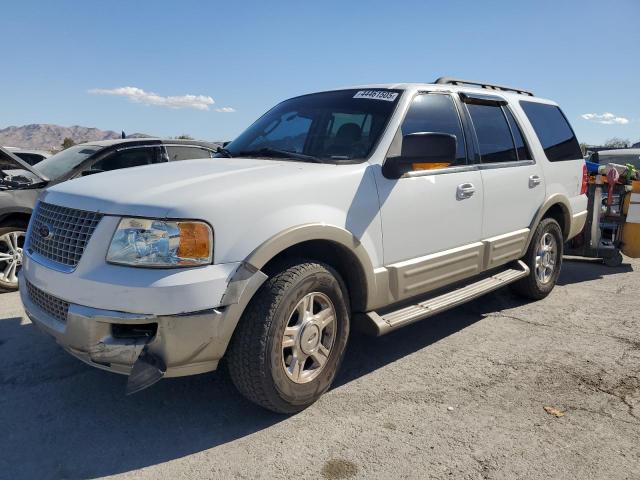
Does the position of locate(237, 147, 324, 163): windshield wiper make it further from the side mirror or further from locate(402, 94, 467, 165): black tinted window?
locate(402, 94, 467, 165): black tinted window

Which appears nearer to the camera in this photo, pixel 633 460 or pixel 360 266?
pixel 633 460

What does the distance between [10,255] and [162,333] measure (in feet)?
12.8

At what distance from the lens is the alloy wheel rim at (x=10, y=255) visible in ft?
17.9

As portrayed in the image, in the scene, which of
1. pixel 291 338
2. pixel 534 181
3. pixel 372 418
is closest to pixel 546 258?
pixel 534 181

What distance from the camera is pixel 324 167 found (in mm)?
3184

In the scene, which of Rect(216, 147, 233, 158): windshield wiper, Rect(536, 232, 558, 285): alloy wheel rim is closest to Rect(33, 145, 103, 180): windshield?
Rect(216, 147, 233, 158): windshield wiper

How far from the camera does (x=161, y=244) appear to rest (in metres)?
2.54

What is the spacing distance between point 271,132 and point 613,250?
4.79m

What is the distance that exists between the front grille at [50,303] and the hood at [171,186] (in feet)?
1.66

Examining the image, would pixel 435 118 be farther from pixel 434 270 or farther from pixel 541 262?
pixel 541 262

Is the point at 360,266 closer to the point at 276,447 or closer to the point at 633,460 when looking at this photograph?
the point at 276,447

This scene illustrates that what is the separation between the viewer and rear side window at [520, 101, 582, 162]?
5.12 meters

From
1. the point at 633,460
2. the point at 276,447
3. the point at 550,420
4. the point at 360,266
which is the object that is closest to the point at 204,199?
the point at 360,266

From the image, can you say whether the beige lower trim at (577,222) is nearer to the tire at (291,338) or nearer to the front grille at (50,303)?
the tire at (291,338)
